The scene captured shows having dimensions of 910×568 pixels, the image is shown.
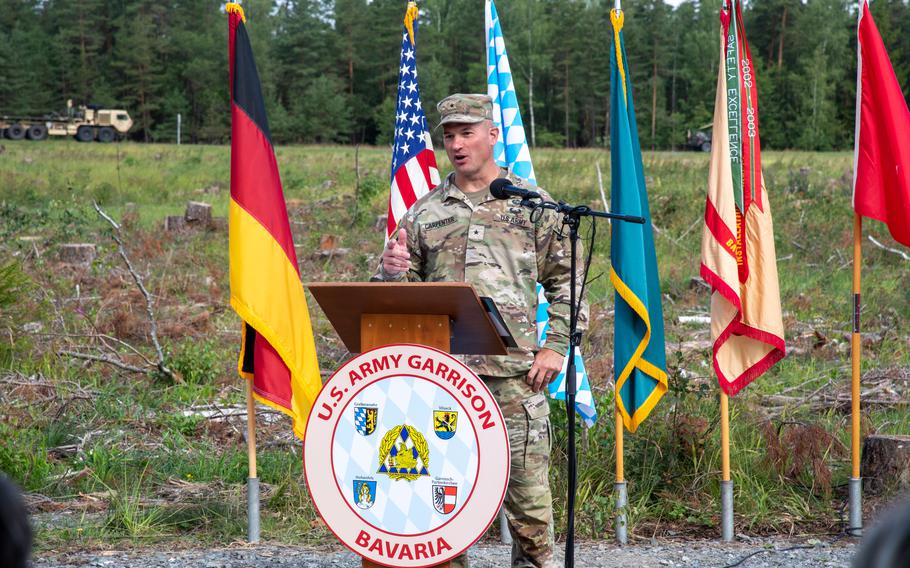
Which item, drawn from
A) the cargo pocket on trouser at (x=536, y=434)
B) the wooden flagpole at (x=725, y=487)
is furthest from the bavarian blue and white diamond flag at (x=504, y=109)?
the cargo pocket on trouser at (x=536, y=434)

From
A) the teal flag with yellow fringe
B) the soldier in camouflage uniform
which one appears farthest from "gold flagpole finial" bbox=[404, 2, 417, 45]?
the soldier in camouflage uniform

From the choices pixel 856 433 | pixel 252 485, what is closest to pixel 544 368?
pixel 252 485

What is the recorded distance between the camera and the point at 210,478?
637cm

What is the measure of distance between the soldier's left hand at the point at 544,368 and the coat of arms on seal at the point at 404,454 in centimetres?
79

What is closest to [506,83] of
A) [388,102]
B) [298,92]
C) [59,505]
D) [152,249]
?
[59,505]

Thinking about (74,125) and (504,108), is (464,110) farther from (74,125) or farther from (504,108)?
(74,125)

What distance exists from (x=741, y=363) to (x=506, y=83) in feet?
7.59

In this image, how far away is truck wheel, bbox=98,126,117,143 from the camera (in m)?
45.9

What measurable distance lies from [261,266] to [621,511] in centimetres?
237

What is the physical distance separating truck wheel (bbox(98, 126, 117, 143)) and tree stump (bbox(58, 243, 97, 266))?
34.9 metres

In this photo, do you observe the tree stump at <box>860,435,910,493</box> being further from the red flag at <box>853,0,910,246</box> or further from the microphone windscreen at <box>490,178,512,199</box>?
the microphone windscreen at <box>490,178,512,199</box>

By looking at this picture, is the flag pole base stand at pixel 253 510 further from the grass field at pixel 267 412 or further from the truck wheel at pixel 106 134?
the truck wheel at pixel 106 134

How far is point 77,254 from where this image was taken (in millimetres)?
13102

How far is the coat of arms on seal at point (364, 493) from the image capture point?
373cm
